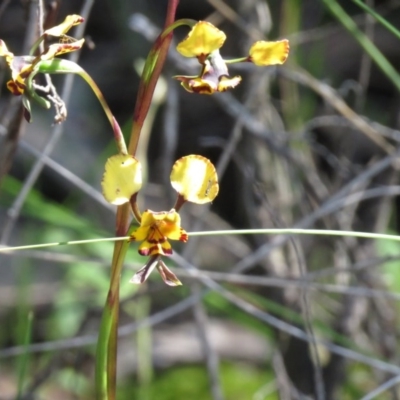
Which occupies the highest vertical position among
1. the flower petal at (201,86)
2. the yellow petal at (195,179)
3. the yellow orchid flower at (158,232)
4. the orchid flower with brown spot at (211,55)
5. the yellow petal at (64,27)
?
the yellow petal at (64,27)

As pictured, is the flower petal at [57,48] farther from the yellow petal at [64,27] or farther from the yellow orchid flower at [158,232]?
the yellow orchid flower at [158,232]

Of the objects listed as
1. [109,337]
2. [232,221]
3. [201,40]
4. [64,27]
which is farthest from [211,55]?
[232,221]

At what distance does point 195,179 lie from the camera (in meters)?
0.67

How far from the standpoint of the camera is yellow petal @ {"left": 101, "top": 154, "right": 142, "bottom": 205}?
0.64m

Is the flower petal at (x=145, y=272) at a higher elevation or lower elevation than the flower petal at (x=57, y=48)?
lower

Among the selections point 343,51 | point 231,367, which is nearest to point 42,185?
point 231,367

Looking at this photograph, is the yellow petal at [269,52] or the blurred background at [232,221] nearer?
the yellow petal at [269,52]

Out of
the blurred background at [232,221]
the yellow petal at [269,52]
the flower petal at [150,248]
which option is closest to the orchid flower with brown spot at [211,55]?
the yellow petal at [269,52]

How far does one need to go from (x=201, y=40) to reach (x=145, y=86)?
0.08m

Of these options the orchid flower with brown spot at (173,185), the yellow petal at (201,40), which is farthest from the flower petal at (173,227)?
the yellow petal at (201,40)

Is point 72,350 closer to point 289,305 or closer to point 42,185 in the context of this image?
point 289,305

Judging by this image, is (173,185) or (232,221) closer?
(173,185)

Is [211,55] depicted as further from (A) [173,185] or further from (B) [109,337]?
(B) [109,337]

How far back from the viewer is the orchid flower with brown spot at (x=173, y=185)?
2.13 feet
